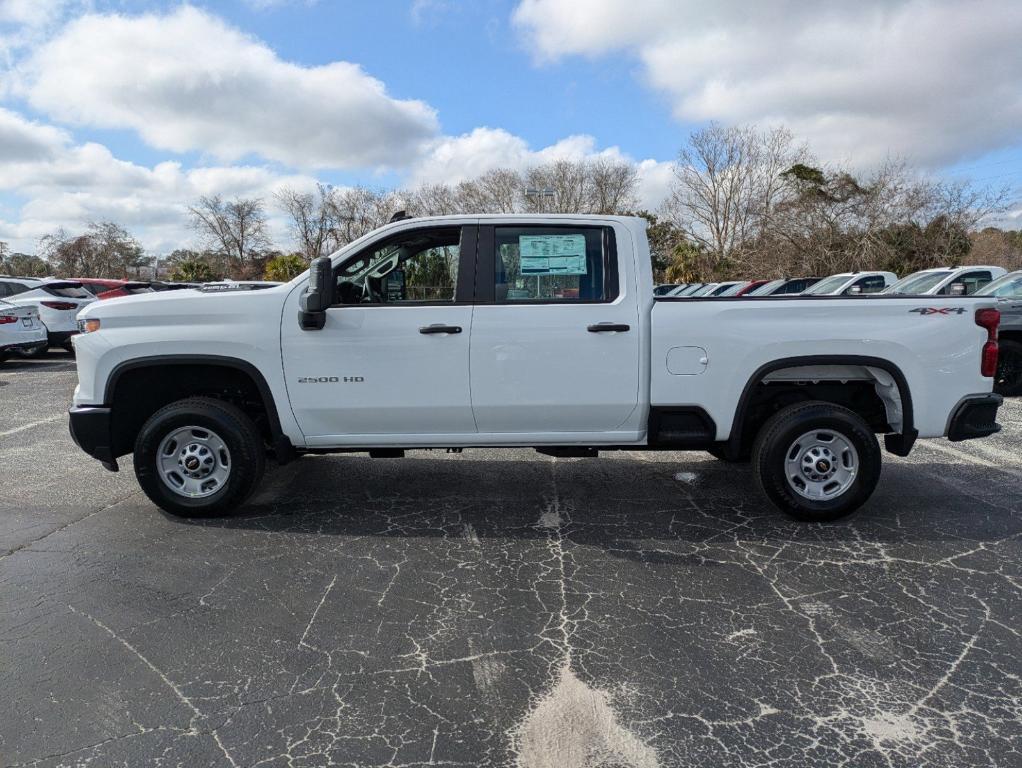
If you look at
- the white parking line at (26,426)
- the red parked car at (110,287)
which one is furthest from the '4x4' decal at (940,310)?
the red parked car at (110,287)

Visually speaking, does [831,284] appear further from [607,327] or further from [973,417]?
[607,327]

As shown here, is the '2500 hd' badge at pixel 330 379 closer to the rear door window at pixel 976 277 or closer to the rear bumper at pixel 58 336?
the rear bumper at pixel 58 336

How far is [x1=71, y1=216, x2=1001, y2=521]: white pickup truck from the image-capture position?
4.41 meters

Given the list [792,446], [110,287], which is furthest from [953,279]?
[110,287]

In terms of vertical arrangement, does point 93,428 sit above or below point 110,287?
below

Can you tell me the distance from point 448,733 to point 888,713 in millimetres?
1643

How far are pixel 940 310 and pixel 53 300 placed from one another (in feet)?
50.9

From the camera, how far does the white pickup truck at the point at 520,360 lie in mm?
4410

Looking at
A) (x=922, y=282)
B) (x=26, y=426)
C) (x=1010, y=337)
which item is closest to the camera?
(x=26, y=426)

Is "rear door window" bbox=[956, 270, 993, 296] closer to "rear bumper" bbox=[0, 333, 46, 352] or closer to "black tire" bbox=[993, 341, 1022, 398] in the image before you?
"black tire" bbox=[993, 341, 1022, 398]

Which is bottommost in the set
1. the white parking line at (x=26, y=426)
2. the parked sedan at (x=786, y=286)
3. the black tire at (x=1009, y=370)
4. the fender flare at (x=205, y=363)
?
the white parking line at (x=26, y=426)

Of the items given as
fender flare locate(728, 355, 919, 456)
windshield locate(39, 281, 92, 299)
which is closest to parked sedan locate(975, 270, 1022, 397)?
fender flare locate(728, 355, 919, 456)

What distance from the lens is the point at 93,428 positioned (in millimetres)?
4559

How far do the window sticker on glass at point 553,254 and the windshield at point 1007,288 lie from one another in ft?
25.7
